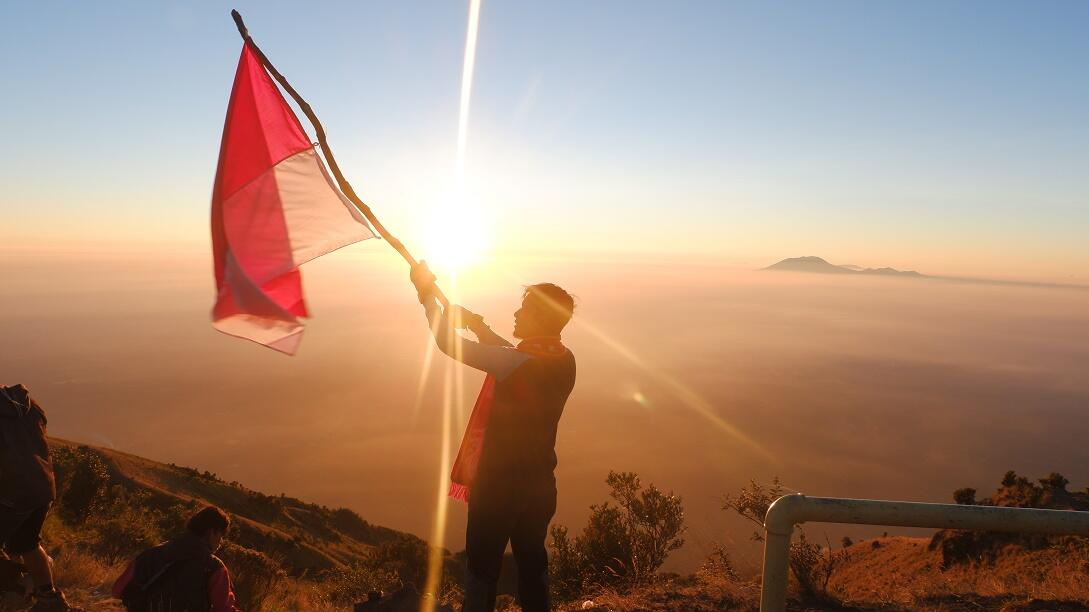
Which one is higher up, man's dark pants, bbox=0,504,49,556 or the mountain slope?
man's dark pants, bbox=0,504,49,556

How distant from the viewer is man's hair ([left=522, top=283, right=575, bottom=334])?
3096mm

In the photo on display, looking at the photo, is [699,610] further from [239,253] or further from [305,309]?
[239,253]

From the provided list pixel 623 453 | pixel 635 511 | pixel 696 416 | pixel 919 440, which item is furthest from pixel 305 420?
pixel 635 511

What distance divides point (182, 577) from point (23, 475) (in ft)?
4.66

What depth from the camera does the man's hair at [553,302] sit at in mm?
3096

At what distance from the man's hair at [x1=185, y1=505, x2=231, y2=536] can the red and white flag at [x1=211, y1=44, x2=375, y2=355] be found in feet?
4.29

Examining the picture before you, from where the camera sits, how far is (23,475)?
3895 mm

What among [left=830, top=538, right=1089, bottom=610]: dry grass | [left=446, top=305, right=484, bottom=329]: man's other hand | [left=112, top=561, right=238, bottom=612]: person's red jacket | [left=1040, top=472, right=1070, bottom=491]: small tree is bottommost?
[left=1040, top=472, right=1070, bottom=491]: small tree

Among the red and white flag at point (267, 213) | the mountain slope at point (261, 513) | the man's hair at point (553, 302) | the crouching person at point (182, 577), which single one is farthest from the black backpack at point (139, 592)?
the mountain slope at point (261, 513)

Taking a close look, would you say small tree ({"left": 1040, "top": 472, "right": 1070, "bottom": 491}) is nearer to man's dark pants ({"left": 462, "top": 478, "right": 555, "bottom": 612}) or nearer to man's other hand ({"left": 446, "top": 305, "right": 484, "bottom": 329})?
man's dark pants ({"left": 462, "top": 478, "right": 555, "bottom": 612})

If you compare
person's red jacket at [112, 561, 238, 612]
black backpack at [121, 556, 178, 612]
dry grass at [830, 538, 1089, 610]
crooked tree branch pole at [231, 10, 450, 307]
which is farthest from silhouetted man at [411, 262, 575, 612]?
dry grass at [830, 538, 1089, 610]

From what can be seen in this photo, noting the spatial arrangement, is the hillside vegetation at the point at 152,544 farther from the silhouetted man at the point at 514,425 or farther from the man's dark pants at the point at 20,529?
the silhouetted man at the point at 514,425

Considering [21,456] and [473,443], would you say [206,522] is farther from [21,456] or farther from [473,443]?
[473,443]

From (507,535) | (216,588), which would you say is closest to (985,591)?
(507,535)
